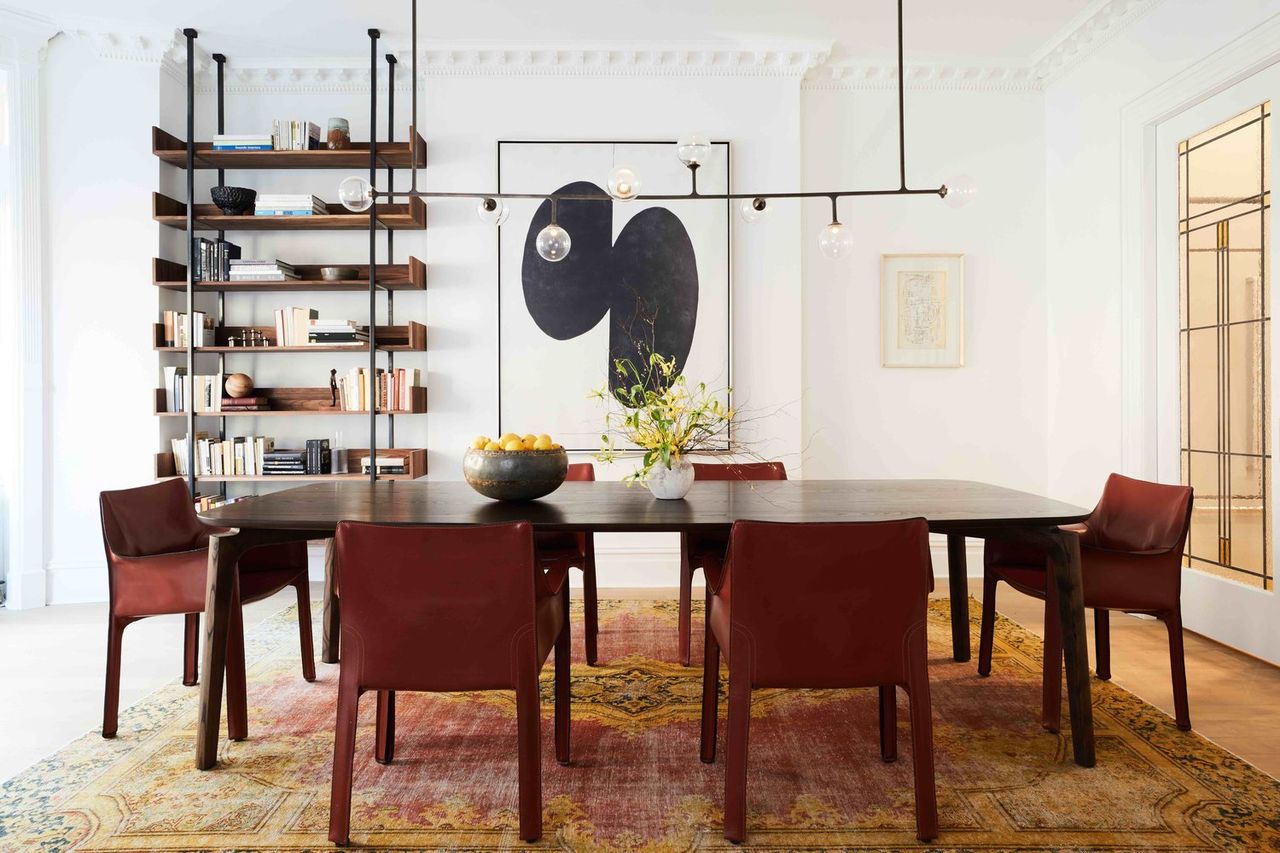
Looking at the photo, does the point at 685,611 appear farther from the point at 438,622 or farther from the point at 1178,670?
the point at 1178,670

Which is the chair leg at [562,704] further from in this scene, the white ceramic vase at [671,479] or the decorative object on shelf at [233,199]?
the decorative object on shelf at [233,199]

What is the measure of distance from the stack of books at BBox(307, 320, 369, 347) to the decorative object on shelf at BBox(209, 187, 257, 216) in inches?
30.3

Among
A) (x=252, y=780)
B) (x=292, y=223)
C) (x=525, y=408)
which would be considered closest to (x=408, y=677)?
(x=252, y=780)

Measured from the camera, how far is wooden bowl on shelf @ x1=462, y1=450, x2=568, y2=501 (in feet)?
8.22

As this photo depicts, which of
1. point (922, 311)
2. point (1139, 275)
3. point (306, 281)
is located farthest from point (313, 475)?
point (1139, 275)

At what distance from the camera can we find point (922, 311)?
4.84 meters

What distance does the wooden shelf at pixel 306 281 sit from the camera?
4434mm

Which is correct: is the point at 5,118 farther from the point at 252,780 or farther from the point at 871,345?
the point at 871,345

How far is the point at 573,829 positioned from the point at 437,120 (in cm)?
405

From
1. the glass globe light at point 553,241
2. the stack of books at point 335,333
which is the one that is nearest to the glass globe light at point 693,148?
the glass globe light at point 553,241

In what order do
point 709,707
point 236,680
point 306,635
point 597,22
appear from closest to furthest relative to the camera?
point 709,707 → point 236,680 → point 306,635 → point 597,22

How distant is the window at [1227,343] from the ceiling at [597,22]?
1.24 meters

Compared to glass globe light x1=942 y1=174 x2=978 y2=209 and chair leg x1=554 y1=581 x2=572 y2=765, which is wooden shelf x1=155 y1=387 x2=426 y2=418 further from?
glass globe light x1=942 y1=174 x2=978 y2=209

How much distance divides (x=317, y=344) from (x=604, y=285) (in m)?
1.67
